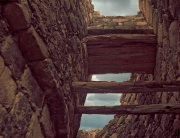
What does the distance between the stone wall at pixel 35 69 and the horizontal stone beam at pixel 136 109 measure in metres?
0.26

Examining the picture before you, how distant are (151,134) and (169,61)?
1.35 meters

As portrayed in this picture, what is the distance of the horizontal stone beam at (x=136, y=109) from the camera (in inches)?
103

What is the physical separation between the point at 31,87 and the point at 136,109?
1.26 metres

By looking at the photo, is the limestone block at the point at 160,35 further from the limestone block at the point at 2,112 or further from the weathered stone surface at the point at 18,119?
the limestone block at the point at 2,112

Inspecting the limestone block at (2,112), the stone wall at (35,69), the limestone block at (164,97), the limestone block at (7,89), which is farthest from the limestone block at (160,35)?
the limestone block at (2,112)

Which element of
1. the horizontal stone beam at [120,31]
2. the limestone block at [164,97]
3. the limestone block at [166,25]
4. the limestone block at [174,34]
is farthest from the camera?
the horizontal stone beam at [120,31]

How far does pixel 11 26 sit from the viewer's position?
5.55 feet

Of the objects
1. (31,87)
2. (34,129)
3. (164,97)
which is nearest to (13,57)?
(31,87)

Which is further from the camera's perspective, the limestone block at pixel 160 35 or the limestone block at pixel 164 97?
the limestone block at pixel 160 35

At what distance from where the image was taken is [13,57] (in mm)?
1677

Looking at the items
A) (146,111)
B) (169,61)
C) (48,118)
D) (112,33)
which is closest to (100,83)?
(146,111)

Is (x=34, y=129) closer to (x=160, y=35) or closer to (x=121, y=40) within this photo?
(x=121, y=40)

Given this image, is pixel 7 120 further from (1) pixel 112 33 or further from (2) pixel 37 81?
(1) pixel 112 33

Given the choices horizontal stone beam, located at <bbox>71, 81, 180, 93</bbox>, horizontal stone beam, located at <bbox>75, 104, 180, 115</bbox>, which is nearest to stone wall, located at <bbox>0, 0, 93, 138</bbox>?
horizontal stone beam, located at <bbox>71, 81, 180, 93</bbox>
